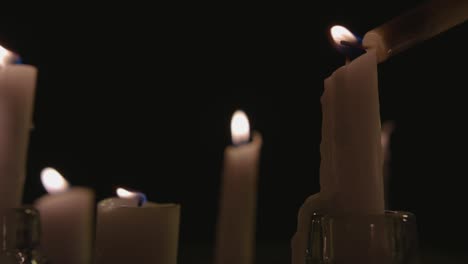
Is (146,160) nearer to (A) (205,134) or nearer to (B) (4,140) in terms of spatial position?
(A) (205,134)

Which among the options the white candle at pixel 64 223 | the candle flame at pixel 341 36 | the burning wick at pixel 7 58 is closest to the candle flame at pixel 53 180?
the white candle at pixel 64 223

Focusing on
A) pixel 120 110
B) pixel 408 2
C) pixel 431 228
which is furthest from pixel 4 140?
pixel 431 228

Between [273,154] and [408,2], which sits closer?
[408,2]

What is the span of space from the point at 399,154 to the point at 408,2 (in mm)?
533

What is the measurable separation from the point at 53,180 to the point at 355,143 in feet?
1.99

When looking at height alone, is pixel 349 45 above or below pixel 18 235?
above

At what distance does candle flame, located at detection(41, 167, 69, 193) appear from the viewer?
0.79 metres

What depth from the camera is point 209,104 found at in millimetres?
1786

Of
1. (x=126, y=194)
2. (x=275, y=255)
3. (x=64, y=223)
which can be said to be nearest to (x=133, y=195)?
(x=126, y=194)

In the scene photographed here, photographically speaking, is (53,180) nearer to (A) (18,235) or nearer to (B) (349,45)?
(A) (18,235)

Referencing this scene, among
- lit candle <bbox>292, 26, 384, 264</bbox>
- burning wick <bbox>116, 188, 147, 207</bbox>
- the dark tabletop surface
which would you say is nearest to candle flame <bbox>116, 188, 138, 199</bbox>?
burning wick <bbox>116, 188, 147, 207</bbox>

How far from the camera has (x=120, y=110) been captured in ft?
5.71

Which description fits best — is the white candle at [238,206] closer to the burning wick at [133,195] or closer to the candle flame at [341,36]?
the burning wick at [133,195]

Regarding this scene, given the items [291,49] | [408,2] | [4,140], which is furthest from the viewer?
[291,49]
